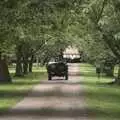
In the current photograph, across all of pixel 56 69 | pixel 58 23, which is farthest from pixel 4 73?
pixel 58 23

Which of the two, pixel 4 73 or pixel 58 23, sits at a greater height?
pixel 58 23

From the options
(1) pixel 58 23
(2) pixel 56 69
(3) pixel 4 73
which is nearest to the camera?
(1) pixel 58 23

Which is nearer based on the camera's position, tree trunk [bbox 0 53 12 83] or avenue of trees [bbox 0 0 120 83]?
avenue of trees [bbox 0 0 120 83]

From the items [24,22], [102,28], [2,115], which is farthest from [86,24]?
[2,115]

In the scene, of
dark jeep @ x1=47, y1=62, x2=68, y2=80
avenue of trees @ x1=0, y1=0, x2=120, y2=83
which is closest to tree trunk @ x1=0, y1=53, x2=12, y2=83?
avenue of trees @ x1=0, y1=0, x2=120, y2=83

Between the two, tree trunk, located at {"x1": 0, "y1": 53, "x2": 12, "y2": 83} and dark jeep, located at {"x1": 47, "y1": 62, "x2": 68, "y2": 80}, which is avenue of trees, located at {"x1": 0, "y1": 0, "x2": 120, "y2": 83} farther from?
dark jeep, located at {"x1": 47, "y1": 62, "x2": 68, "y2": 80}

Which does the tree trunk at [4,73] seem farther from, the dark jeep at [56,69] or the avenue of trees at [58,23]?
the dark jeep at [56,69]

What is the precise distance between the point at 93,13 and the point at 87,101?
402 inches

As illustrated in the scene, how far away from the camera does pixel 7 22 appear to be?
22141 mm

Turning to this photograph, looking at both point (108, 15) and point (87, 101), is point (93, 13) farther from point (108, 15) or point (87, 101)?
point (87, 101)

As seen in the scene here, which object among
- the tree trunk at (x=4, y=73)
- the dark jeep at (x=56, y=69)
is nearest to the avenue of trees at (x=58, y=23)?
the tree trunk at (x=4, y=73)

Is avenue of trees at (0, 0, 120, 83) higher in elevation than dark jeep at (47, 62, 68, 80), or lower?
higher

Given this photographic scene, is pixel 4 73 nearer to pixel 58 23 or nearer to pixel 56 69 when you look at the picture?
pixel 56 69

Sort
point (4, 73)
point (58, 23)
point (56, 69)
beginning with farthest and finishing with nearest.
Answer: point (56, 69)
point (4, 73)
point (58, 23)
